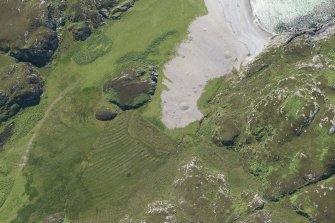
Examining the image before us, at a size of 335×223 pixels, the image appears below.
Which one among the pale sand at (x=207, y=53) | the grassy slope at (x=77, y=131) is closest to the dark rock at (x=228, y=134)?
the pale sand at (x=207, y=53)

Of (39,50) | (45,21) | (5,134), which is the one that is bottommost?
(5,134)

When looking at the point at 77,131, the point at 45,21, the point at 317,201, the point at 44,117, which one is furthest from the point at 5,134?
the point at 317,201

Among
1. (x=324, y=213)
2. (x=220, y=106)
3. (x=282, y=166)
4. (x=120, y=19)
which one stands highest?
(x=120, y=19)

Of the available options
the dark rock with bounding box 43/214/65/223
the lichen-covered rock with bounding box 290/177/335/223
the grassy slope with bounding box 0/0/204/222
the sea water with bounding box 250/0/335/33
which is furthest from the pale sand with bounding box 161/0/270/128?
the dark rock with bounding box 43/214/65/223

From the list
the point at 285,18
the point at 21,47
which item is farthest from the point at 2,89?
the point at 285,18

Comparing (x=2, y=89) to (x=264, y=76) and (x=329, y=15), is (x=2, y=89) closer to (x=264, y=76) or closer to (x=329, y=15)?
(x=264, y=76)

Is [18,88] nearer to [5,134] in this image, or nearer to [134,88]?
[5,134]

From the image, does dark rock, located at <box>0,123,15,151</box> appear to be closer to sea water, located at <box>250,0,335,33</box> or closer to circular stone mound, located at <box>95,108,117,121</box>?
circular stone mound, located at <box>95,108,117,121</box>
